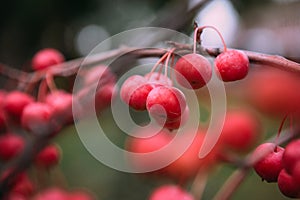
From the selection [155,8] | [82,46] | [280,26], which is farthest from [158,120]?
[82,46]

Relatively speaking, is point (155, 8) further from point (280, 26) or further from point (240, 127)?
point (240, 127)

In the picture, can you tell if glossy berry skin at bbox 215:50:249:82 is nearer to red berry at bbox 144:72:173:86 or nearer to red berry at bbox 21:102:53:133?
red berry at bbox 144:72:173:86

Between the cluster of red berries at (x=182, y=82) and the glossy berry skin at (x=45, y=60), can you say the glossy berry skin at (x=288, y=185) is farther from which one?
the glossy berry skin at (x=45, y=60)

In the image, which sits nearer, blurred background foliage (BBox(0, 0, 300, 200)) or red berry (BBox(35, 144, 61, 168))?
red berry (BBox(35, 144, 61, 168))

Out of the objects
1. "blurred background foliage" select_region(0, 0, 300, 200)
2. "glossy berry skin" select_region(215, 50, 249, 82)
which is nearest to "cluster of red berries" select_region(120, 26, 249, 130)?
"glossy berry skin" select_region(215, 50, 249, 82)

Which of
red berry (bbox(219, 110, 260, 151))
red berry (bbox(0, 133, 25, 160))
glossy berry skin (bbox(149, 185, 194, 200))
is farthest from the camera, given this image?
red berry (bbox(219, 110, 260, 151))

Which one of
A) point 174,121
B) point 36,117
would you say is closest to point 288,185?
point 174,121

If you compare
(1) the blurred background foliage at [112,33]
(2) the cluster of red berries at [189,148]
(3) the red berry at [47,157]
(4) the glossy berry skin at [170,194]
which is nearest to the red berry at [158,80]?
(4) the glossy berry skin at [170,194]

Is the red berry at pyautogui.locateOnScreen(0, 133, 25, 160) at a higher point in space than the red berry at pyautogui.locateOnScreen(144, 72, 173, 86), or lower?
lower
